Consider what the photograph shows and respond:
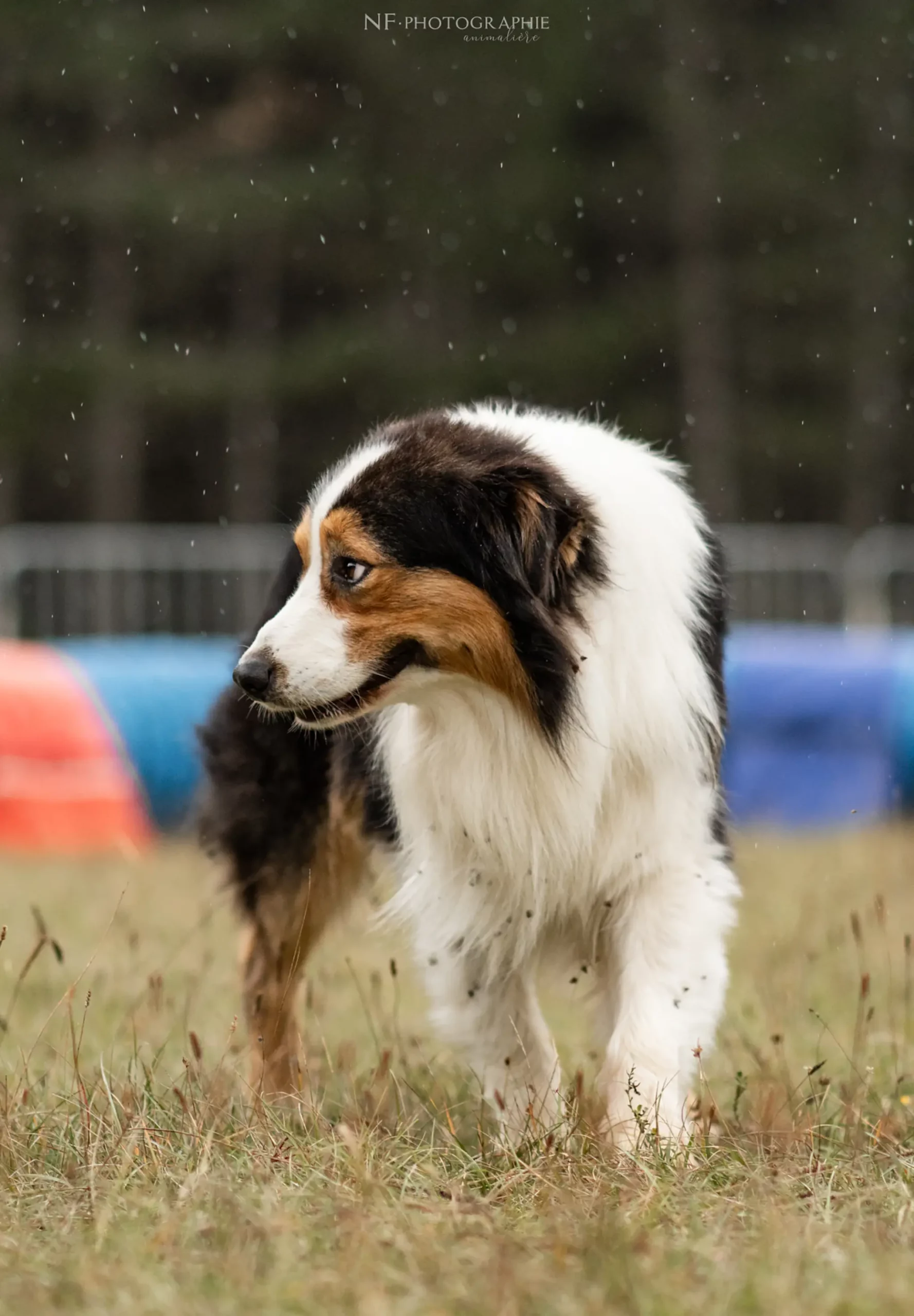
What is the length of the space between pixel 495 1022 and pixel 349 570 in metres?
1.36

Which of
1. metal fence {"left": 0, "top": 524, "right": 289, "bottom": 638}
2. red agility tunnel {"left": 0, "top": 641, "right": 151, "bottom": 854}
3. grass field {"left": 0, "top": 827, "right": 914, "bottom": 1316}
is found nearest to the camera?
grass field {"left": 0, "top": 827, "right": 914, "bottom": 1316}

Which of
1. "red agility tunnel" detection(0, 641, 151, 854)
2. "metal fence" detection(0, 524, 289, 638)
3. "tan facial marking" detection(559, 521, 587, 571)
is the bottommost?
"red agility tunnel" detection(0, 641, 151, 854)

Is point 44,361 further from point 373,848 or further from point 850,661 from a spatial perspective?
point 373,848

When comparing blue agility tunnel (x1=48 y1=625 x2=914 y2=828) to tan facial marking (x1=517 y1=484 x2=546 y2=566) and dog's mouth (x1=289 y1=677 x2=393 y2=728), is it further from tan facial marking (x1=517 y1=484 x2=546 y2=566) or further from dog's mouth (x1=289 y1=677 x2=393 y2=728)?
tan facial marking (x1=517 y1=484 x2=546 y2=566)

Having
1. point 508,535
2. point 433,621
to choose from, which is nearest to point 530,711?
point 433,621

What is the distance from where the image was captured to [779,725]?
36.8ft

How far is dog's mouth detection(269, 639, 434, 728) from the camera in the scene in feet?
13.3

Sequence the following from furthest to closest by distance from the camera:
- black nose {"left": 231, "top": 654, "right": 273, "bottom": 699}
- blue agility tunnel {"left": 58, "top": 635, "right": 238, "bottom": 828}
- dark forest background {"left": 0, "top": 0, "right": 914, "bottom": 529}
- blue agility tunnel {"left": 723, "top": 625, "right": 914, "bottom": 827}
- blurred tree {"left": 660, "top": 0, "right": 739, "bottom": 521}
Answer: blurred tree {"left": 660, "top": 0, "right": 739, "bottom": 521} < dark forest background {"left": 0, "top": 0, "right": 914, "bottom": 529} < blue agility tunnel {"left": 723, "top": 625, "right": 914, "bottom": 827} < blue agility tunnel {"left": 58, "top": 635, "right": 238, "bottom": 828} < black nose {"left": 231, "top": 654, "right": 273, "bottom": 699}

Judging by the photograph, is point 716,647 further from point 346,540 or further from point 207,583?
point 207,583

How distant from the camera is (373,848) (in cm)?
511

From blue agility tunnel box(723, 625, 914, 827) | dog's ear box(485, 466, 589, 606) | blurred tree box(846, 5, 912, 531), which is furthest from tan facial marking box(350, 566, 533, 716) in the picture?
blurred tree box(846, 5, 912, 531)

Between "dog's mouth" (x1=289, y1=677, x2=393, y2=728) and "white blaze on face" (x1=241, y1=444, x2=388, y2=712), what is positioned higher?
"white blaze on face" (x1=241, y1=444, x2=388, y2=712)

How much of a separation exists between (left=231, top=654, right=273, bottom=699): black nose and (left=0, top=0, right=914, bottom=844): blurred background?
59.0ft

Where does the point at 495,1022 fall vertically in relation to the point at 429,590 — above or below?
below
